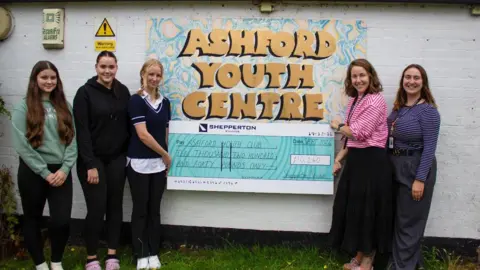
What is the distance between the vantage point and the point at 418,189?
3646mm

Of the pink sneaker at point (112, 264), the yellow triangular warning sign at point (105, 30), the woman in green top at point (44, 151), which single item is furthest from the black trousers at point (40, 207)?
the yellow triangular warning sign at point (105, 30)

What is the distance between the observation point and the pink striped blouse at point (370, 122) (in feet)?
11.9

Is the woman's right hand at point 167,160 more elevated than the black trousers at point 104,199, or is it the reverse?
the woman's right hand at point 167,160

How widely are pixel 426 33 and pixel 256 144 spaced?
2029 millimetres

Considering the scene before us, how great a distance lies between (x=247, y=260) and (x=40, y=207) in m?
1.99

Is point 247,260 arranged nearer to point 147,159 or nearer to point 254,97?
point 147,159

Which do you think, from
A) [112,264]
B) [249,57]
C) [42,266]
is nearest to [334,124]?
[249,57]

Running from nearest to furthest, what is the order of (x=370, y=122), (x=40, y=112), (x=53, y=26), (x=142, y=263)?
(x=40, y=112) → (x=370, y=122) → (x=142, y=263) → (x=53, y=26)

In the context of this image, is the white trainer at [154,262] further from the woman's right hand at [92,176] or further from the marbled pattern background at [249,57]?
the marbled pattern background at [249,57]

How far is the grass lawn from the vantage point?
4035mm

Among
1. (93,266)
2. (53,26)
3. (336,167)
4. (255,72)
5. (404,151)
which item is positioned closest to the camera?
(404,151)

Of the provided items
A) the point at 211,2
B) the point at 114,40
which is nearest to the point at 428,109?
the point at 211,2

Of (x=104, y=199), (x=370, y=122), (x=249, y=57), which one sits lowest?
(x=104, y=199)

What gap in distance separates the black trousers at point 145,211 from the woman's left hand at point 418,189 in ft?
7.56
